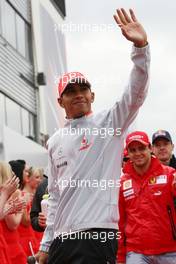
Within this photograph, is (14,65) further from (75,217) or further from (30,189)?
(75,217)

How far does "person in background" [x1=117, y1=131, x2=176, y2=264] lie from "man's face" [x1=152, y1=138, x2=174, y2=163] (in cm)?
91

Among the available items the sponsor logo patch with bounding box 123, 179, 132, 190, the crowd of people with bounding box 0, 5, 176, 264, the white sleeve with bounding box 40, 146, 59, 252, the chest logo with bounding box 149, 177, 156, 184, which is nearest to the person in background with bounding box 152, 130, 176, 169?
the sponsor logo patch with bounding box 123, 179, 132, 190

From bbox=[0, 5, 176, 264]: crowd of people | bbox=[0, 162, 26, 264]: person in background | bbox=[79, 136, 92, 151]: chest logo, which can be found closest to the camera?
bbox=[0, 5, 176, 264]: crowd of people

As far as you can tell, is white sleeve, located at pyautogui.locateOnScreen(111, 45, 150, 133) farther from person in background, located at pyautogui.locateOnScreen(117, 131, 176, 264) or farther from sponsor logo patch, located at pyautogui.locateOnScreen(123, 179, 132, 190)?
sponsor logo patch, located at pyautogui.locateOnScreen(123, 179, 132, 190)

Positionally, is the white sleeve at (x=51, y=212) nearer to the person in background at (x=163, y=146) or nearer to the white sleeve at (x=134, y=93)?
the white sleeve at (x=134, y=93)

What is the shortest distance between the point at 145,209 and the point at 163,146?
4.80 feet

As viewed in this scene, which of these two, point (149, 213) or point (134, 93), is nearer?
point (134, 93)

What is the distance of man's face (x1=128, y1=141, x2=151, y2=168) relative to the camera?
736 cm

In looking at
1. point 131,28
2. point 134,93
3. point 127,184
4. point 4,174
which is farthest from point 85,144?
point 4,174

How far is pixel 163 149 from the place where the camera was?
843cm

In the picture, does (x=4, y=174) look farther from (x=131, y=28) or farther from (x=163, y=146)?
(x=131, y=28)

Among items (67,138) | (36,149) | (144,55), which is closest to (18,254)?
(67,138)

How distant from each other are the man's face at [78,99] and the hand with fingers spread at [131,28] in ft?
2.03

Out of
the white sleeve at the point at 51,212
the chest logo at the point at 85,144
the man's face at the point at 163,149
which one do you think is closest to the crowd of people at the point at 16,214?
the white sleeve at the point at 51,212
